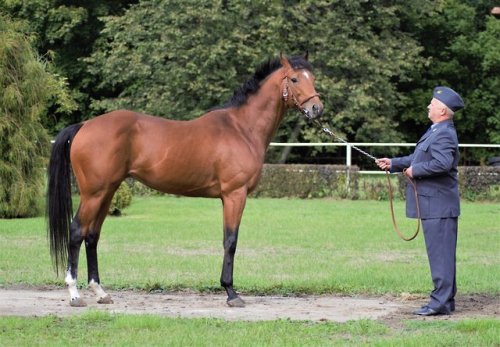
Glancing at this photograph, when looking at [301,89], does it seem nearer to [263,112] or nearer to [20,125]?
[263,112]

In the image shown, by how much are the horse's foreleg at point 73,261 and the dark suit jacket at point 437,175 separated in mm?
3306

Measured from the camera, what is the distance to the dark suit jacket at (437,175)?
8953mm

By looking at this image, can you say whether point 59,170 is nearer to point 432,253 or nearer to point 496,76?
point 432,253

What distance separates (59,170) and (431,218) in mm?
3806

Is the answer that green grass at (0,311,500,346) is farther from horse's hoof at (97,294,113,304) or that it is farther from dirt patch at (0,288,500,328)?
horse's hoof at (97,294,113,304)

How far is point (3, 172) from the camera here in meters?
19.1

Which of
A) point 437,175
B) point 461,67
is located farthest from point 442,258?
point 461,67

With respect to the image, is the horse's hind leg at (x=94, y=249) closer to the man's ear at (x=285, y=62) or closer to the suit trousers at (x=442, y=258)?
the man's ear at (x=285, y=62)

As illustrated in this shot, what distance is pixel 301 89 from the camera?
981 cm

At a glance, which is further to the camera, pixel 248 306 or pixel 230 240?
pixel 230 240

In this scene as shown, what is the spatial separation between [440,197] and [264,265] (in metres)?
4.42

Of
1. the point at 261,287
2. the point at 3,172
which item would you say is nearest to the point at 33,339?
the point at 261,287

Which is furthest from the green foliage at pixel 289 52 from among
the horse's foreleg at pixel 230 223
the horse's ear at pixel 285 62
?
the horse's foreleg at pixel 230 223

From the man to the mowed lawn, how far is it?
582 mm
